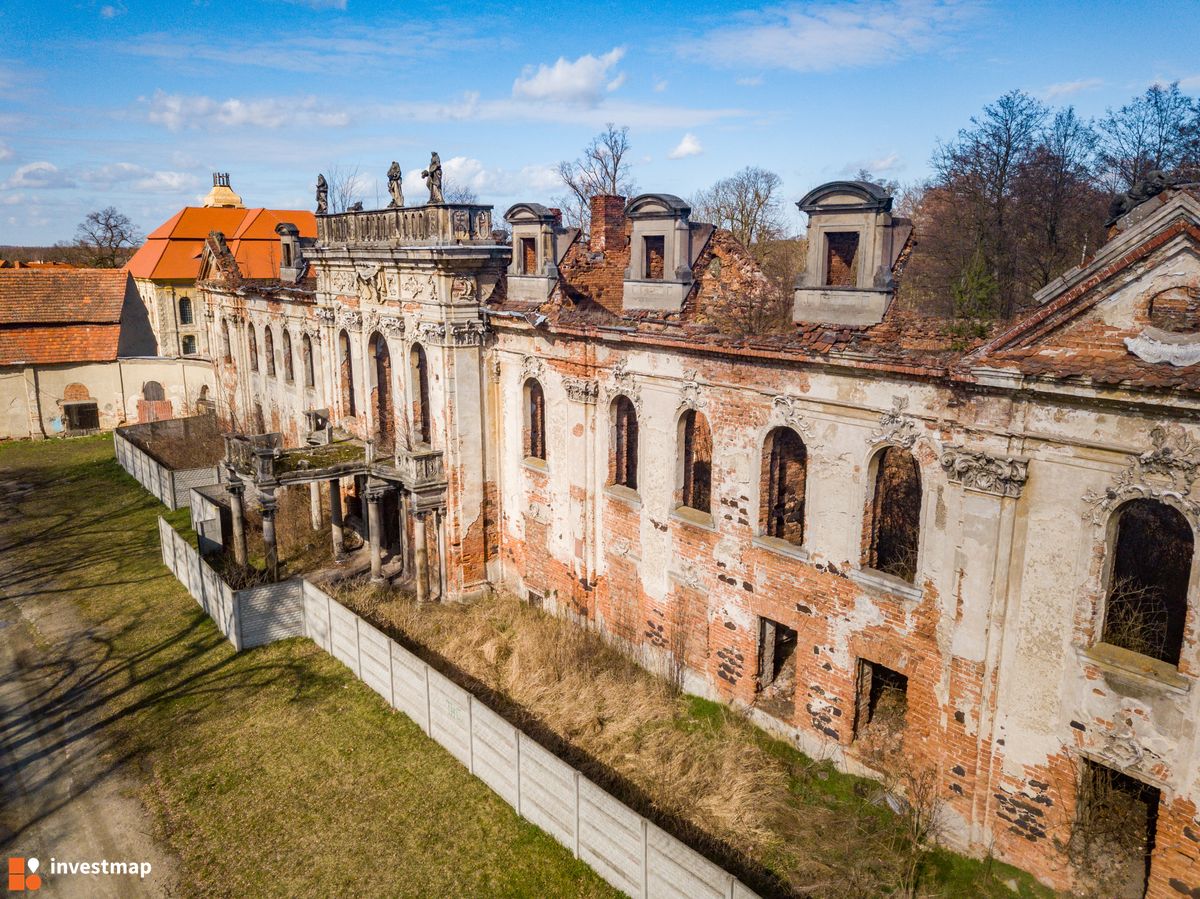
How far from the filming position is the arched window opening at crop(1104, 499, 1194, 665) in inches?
411

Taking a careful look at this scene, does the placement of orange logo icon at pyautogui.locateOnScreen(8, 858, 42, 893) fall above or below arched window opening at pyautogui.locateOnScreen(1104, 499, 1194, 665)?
below

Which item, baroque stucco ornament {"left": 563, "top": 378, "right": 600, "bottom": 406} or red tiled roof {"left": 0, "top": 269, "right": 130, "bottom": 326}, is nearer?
baroque stucco ornament {"left": 563, "top": 378, "right": 600, "bottom": 406}

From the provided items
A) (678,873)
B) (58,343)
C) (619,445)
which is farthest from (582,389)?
(58,343)

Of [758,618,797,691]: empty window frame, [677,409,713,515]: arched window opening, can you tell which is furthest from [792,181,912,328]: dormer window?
[758,618,797,691]: empty window frame

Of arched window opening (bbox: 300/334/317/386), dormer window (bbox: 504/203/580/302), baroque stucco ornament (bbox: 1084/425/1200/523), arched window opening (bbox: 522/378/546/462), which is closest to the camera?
baroque stucco ornament (bbox: 1084/425/1200/523)

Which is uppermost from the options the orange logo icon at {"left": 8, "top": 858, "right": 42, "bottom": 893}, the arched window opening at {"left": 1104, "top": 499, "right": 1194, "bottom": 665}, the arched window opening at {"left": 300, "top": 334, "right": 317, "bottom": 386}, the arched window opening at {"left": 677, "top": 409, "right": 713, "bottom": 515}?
the arched window opening at {"left": 300, "top": 334, "right": 317, "bottom": 386}

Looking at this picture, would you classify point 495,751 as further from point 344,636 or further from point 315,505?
point 315,505

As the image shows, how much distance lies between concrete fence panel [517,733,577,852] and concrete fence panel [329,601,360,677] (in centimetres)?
505

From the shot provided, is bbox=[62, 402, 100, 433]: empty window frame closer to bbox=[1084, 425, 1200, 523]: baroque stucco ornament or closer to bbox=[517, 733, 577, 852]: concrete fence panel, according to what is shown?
bbox=[517, 733, 577, 852]: concrete fence panel

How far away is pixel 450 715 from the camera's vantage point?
41.9 ft

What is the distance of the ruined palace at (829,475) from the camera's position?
896 centimetres

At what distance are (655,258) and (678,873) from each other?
11.2 m

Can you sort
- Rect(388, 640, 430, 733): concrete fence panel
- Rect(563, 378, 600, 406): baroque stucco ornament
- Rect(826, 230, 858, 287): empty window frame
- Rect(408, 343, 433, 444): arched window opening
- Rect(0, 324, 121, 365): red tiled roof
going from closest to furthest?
Rect(826, 230, 858, 287): empty window frame < Rect(388, 640, 430, 733): concrete fence panel < Rect(563, 378, 600, 406): baroque stucco ornament < Rect(408, 343, 433, 444): arched window opening < Rect(0, 324, 121, 365): red tiled roof

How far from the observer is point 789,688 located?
1367cm
